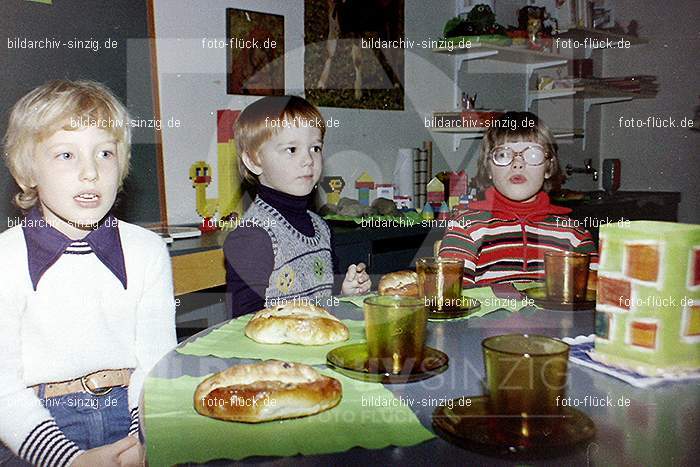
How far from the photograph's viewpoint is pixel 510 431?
2.14 feet

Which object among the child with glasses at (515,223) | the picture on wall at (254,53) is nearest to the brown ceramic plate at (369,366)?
the child with glasses at (515,223)

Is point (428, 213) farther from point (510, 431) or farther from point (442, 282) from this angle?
point (510, 431)

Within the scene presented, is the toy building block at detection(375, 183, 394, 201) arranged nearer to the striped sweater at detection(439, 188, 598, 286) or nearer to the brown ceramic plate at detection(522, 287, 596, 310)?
the striped sweater at detection(439, 188, 598, 286)

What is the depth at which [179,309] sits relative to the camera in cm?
246

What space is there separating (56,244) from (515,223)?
48.0 inches

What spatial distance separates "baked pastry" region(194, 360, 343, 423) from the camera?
27.3 inches

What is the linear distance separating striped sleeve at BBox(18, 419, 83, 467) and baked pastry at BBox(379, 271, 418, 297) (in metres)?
0.60

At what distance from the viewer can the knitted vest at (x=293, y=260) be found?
169cm

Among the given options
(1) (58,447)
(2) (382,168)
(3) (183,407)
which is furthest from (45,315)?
(2) (382,168)

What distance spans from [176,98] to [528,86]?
8.61 feet

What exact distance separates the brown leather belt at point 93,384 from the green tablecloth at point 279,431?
0.49 m

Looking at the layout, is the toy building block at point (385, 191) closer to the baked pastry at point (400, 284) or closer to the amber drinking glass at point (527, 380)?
the baked pastry at point (400, 284)

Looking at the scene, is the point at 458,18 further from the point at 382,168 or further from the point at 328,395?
the point at 328,395

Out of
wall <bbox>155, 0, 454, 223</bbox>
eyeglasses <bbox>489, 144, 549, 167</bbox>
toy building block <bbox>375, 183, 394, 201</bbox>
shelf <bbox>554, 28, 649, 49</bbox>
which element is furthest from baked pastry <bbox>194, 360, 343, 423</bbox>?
shelf <bbox>554, 28, 649, 49</bbox>
